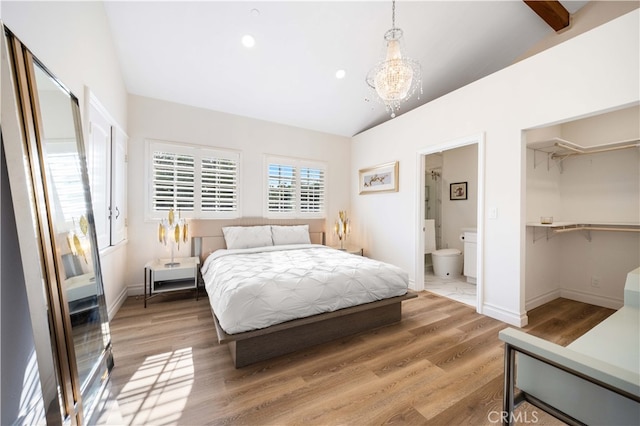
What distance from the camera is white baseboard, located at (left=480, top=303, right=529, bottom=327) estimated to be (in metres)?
2.56

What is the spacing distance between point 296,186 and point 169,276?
2460 millimetres

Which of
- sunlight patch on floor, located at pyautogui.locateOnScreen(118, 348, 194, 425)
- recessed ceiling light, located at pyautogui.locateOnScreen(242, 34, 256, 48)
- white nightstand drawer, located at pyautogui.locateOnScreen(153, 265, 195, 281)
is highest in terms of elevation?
recessed ceiling light, located at pyautogui.locateOnScreen(242, 34, 256, 48)

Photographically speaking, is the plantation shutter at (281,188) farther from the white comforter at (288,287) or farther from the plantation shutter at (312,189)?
the white comforter at (288,287)

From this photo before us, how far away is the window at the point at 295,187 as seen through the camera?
4.32m

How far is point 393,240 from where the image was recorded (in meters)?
4.07

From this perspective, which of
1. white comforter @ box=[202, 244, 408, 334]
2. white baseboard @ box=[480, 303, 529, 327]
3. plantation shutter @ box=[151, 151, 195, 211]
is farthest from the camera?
plantation shutter @ box=[151, 151, 195, 211]

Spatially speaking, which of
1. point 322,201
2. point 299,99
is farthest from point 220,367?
point 299,99

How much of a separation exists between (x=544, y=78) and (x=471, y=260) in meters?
2.68

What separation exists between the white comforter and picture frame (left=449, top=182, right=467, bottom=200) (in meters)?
3.07

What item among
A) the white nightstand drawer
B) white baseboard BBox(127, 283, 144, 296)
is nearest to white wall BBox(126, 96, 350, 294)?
white baseboard BBox(127, 283, 144, 296)

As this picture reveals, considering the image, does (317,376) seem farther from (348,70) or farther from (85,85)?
(348,70)

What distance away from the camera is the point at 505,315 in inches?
104

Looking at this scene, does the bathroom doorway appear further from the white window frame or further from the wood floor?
the white window frame

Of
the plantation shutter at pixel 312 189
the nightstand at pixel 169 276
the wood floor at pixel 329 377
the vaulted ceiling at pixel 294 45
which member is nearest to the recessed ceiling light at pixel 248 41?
the vaulted ceiling at pixel 294 45
